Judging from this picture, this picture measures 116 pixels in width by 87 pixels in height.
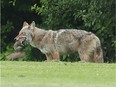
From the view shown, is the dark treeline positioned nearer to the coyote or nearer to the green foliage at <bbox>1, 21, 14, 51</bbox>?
the green foliage at <bbox>1, 21, 14, 51</bbox>

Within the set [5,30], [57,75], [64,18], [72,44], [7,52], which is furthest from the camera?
[5,30]

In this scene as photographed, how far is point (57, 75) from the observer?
45.1 feet

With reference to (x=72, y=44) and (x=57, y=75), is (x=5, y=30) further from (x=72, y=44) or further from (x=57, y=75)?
(x=57, y=75)

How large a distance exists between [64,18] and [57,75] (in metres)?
14.7

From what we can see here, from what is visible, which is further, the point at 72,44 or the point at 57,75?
the point at 72,44

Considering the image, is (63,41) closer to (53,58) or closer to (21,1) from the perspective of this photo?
(53,58)

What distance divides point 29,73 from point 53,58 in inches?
216

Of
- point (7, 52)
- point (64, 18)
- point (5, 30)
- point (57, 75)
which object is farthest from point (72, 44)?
point (5, 30)

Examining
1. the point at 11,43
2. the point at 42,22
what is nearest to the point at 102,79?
the point at 42,22

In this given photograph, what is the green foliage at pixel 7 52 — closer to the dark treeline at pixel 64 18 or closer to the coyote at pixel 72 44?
the dark treeline at pixel 64 18

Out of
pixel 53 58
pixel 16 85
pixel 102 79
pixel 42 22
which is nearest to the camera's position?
pixel 16 85

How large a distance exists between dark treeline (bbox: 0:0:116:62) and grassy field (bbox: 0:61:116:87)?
886 cm

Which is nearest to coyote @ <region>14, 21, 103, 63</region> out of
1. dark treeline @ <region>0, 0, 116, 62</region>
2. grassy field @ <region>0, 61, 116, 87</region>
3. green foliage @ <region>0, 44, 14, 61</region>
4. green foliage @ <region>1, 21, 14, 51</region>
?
grassy field @ <region>0, 61, 116, 87</region>

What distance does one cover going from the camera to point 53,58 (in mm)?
19516
